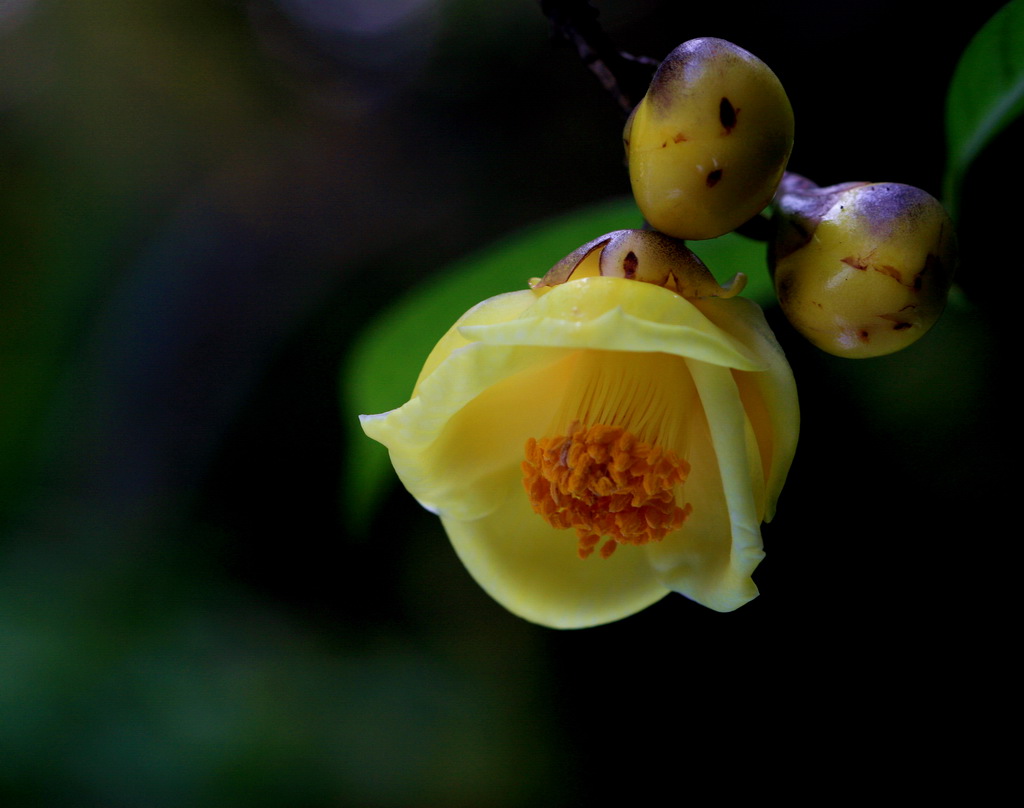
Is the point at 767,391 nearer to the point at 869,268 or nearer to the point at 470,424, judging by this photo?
the point at 869,268

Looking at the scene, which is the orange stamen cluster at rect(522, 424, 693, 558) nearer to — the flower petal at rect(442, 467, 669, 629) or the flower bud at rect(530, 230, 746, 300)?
the flower petal at rect(442, 467, 669, 629)

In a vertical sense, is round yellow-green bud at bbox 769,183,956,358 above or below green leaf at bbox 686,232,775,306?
above

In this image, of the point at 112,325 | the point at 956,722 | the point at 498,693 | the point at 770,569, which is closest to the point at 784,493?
the point at 770,569

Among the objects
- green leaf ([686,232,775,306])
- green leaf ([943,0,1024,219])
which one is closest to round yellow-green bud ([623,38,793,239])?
green leaf ([686,232,775,306])

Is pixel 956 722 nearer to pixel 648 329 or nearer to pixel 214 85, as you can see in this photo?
pixel 648 329

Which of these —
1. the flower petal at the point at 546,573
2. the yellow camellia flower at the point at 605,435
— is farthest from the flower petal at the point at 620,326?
the flower petal at the point at 546,573

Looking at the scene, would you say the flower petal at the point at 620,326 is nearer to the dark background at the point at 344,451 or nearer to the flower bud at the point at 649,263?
the flower bud at the point at 649,263
